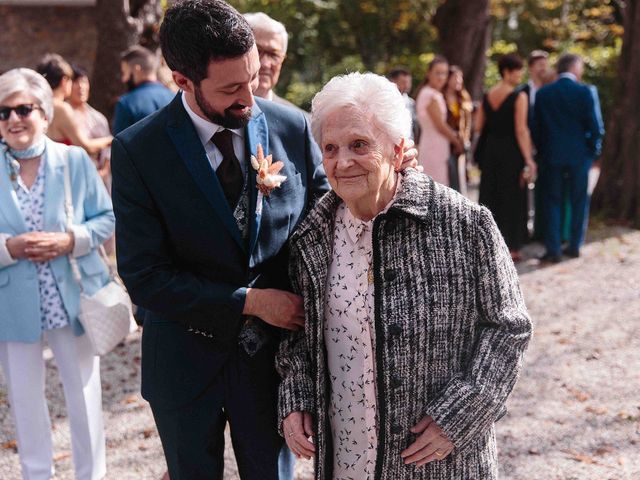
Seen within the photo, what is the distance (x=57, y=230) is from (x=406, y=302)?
2126 millimetres

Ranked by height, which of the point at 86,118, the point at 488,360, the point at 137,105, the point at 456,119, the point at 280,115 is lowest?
the point at 456,119

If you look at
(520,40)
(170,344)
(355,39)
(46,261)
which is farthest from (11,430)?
(520,40)

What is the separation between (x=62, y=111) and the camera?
21.7 feet

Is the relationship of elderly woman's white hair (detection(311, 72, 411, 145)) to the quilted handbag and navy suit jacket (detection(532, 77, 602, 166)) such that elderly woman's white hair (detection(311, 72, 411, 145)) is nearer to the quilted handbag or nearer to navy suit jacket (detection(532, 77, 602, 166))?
the quilted handbag

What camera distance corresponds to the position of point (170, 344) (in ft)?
8.84

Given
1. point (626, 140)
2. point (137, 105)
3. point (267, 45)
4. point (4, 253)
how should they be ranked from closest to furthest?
point (4, 253) → point (267, 45) → point (137, 105) → point (626, 140)

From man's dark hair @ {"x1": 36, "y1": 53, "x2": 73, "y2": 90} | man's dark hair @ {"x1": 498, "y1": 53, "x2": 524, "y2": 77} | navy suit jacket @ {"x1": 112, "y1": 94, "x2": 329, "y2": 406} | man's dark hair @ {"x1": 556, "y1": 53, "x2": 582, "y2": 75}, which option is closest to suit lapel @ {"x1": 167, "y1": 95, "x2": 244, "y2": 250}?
navy suit jacket @ {"x1": 112, "y1": 94, "x2": 329, "y2": 406}

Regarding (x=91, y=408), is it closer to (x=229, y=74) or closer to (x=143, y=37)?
(x=229, y=74)

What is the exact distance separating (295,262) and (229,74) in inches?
24.5

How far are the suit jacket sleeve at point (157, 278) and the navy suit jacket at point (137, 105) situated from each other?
3349 mm

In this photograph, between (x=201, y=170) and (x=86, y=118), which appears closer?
(x=201, y=170)

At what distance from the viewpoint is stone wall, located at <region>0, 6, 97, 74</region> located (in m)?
16.5

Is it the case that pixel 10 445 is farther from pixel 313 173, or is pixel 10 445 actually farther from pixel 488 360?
pixel 488 360

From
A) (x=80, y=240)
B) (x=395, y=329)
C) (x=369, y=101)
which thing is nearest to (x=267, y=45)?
(x=80, y=240)
